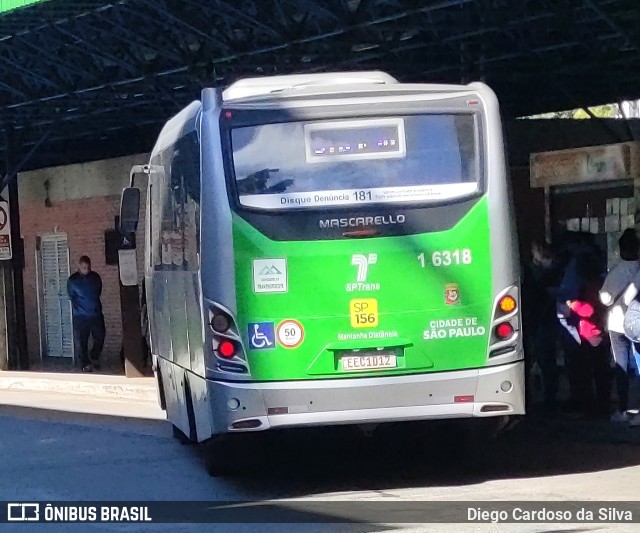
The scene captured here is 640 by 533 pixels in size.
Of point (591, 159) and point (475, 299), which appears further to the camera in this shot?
point (591, 159)

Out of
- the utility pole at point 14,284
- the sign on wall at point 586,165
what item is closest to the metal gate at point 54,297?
the utility pole at point 14,284

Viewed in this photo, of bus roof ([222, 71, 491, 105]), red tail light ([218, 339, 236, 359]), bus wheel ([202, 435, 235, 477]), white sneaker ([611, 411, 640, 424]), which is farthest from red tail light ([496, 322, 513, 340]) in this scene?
white sneaker ([611, 411, 640, 424])

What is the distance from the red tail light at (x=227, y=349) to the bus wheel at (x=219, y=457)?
118cm

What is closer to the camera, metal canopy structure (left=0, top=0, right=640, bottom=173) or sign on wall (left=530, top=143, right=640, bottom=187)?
sign on wall (left=530, top=143, right=640, bottom=187)

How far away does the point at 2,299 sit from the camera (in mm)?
25969

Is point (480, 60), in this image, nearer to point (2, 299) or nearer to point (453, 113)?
point (453, 113)

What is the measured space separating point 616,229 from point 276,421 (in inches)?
336

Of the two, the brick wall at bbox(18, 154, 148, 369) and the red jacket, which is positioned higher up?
the brick wall at bbox(18, 154, 148, 369)

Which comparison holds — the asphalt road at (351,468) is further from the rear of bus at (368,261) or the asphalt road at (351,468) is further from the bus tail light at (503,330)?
the bus tail light at (503,330)

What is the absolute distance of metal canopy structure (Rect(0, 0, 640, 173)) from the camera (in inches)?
675

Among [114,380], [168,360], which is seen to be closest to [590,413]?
[168,360]

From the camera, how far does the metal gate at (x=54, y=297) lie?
100ft

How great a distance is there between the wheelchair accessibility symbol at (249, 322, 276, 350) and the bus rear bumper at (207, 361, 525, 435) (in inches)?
11.7

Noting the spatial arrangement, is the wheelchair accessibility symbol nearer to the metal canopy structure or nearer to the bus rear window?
the bus rear window
